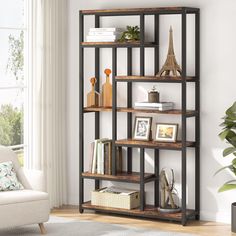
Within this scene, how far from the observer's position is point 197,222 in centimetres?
654

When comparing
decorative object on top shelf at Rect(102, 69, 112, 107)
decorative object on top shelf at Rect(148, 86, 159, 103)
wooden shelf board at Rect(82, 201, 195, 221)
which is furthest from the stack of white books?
wooden shelf board at Rect(82, 201, 195, 221)

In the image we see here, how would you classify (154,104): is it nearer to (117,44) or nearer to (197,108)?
(197,108)

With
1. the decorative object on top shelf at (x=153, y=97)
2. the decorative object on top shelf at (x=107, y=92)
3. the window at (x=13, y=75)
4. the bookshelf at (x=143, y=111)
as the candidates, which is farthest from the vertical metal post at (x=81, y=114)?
the decorative object on top shelf at (x=153, y=97)

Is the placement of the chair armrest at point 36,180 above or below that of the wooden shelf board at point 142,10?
below

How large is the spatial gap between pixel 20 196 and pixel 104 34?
186 cm

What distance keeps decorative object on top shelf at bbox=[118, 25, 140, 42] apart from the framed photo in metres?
0.78

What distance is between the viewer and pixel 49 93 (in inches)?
278

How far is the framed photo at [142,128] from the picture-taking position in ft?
22.0

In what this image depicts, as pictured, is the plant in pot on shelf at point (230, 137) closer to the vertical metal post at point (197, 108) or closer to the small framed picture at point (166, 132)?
the vertical metal post at point (197, 108)

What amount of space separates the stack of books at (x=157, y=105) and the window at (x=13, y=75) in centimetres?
122

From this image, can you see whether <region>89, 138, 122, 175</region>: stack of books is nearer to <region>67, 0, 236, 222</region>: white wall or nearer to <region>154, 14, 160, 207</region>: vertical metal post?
<region>67, 0, 236, 222</region>: white wall

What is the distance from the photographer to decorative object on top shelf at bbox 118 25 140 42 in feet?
21.7

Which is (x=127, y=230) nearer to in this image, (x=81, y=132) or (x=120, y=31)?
(x=81, y=132)

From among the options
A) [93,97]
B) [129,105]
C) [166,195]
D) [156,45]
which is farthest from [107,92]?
[166,195]
